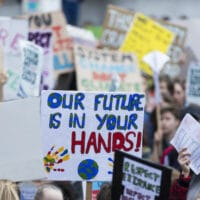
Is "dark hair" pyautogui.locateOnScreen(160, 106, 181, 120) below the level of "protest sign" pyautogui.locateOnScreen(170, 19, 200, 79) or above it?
below

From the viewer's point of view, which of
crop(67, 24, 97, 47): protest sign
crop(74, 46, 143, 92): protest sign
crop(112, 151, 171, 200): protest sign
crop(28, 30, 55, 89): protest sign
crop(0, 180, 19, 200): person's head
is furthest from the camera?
crop(67, 24, 97, 47): protest sign

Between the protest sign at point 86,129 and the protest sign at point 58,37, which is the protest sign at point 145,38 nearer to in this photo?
the protest sign at point 58,37

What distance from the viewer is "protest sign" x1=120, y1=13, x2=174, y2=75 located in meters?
12.3

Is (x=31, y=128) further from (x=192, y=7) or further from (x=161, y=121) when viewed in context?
(x=192, y=7)

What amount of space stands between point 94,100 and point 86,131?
8.1 inches

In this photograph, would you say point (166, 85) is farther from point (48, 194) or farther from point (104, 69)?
point (48, 194)

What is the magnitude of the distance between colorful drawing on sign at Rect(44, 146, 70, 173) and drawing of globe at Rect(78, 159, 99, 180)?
11 cm

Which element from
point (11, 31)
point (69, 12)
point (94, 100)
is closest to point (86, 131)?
point (94, 100)

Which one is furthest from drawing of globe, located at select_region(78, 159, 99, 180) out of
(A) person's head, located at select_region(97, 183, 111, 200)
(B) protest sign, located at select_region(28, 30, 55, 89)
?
(B) protest sign, located at select_region(28, 30, 55, 89)

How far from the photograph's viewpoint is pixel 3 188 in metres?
5.98

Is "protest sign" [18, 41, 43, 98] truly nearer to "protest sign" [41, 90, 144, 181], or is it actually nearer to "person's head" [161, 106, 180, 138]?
"protest sign" [41, 90, 144, 181]

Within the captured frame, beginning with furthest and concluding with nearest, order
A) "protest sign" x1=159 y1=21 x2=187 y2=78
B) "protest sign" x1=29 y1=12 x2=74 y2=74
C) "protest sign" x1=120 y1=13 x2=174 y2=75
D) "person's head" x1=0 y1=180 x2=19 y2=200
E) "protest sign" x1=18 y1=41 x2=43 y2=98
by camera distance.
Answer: "protest sign" x1=159 y1=21 x2=187 y2=78
"protest sign" x1=120 y1=13 x2=174 y2=75
"protest sign" x1=29 y1=12 x2=74 y2=74
"protest sign" x1=18 y1=41 x2=43 y2=98
"person's head" x1=0 y1=180 x2=19 y2=200

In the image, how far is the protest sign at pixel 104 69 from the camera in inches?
437

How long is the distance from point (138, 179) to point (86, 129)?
3.67ft
